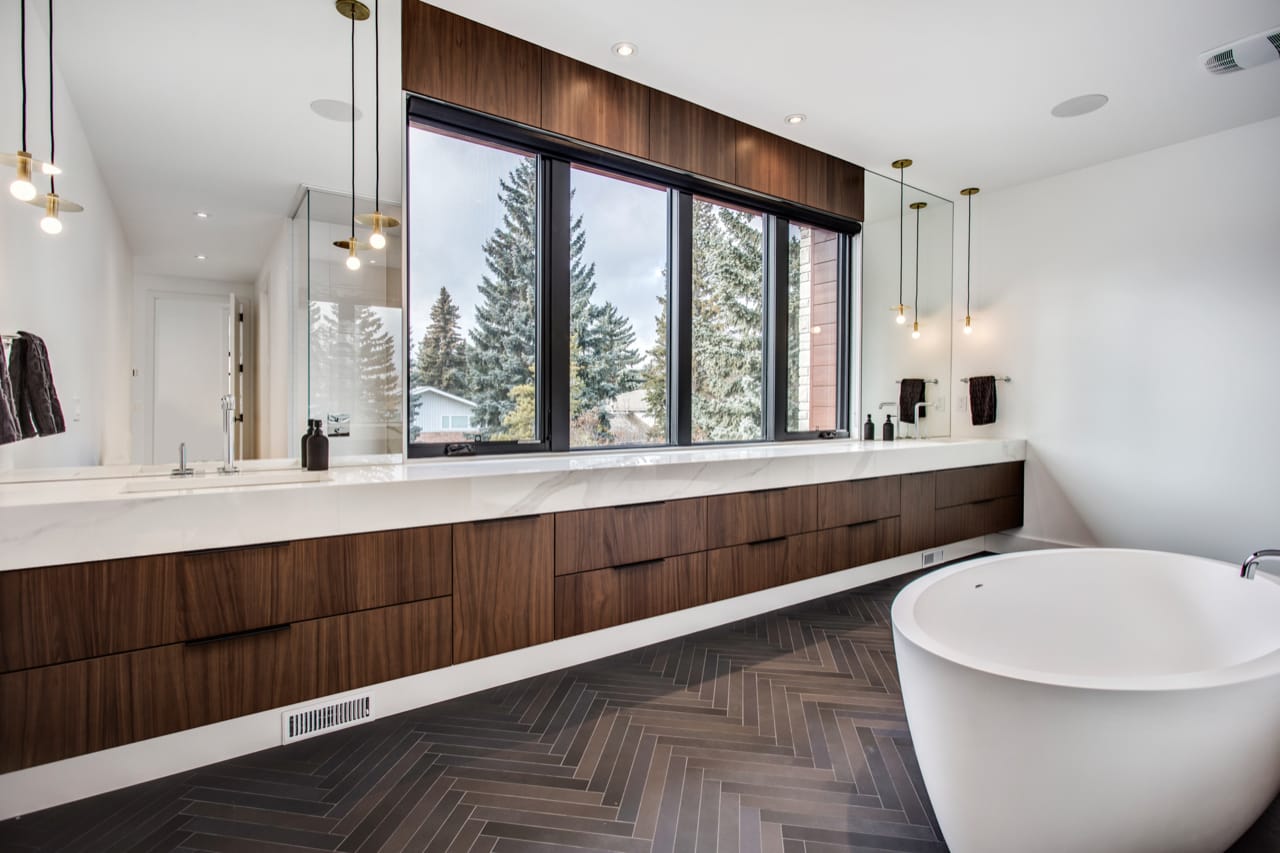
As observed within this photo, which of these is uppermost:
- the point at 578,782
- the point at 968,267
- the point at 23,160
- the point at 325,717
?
the point at 968,267

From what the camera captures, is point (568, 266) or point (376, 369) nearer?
point (376, 369)

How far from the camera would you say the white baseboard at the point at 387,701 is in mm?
1608

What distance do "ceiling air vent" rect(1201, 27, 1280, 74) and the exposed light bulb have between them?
4604mm

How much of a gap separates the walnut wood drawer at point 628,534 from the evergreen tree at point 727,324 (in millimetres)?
996

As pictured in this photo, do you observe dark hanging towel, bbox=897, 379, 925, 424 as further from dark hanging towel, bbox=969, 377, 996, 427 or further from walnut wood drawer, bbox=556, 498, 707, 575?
walnut wood drawer, bbox=556, 498, 707, 575

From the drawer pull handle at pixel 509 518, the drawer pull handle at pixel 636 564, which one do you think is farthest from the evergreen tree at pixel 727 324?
the drawer pull handle at pixel 509 518

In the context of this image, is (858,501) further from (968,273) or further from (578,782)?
(968,273)

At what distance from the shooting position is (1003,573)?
2.39m

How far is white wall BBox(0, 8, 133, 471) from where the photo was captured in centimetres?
169

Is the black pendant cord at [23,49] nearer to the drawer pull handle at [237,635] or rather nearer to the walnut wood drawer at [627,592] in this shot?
the drawer pull handle at [237,635]

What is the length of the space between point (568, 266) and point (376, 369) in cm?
113

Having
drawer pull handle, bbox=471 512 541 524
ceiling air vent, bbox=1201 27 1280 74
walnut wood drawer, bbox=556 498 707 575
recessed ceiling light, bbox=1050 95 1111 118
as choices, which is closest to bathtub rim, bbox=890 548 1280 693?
walnut wood drawer, bbox=556 498 707 575

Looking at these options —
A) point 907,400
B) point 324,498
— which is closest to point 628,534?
point 324,498

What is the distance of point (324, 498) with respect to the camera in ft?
6.04
